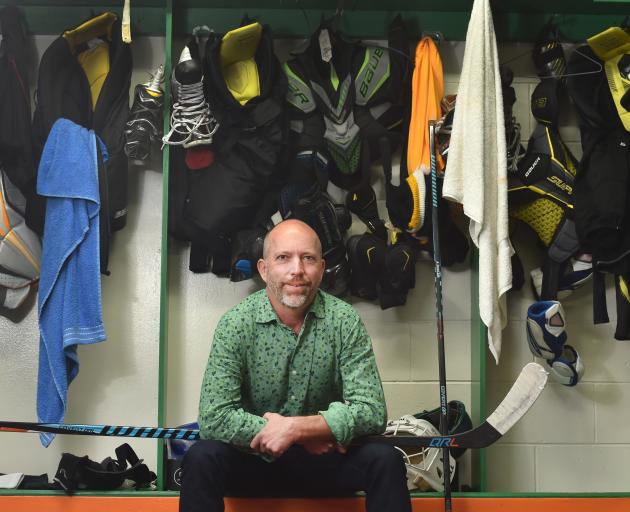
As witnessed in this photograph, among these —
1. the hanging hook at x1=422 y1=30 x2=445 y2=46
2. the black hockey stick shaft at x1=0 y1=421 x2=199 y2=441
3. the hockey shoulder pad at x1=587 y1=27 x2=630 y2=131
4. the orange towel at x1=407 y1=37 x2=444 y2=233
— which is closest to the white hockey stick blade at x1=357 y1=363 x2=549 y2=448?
the black hockey stick shaft at x1=0 y1=421 x2=199 y2=441

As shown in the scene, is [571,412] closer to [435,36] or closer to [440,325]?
[440,325]

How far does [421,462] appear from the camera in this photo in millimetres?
2734

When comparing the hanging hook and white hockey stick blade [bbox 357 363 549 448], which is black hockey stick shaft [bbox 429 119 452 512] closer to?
white hockey stick blade [bbox 357 363 549 448]

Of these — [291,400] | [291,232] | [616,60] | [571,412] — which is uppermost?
[616,60]

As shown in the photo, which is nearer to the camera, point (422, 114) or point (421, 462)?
point (421, 462)

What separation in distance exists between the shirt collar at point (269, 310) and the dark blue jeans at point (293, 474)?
0.36 meters

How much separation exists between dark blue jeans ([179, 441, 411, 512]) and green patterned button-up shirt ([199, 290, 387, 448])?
67 millimetres

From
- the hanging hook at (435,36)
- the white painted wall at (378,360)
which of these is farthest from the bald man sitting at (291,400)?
the hanging hook at (435,36)

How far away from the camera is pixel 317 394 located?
2.24 m

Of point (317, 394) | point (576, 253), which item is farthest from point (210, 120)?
point (576, 253)

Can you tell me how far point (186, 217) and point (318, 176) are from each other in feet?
1.71

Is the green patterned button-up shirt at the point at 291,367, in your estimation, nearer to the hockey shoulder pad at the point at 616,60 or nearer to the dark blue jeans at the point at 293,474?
the dark blue jeans at the point at 293,474

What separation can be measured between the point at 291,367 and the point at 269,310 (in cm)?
17

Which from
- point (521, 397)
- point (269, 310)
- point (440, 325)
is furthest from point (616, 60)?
point (269, 310)
